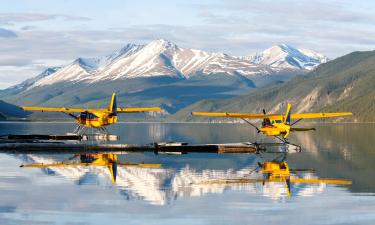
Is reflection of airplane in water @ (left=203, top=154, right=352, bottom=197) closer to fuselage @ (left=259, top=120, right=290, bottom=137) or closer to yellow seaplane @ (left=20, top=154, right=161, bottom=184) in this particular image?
yellow seaplane @ (left=20, top=154, right=161, bottom=184)

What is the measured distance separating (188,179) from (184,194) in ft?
26.4

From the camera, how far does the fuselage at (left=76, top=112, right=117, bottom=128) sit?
91.5m

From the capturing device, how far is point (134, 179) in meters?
47.9

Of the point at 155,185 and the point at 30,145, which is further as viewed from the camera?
the point at 30,145

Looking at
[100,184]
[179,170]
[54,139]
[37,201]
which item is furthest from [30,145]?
[37,201]

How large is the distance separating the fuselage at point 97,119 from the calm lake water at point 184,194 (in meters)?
28.5

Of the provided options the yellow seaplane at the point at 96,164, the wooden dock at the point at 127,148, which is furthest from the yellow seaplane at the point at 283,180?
the wooden dock at the point at 127,148

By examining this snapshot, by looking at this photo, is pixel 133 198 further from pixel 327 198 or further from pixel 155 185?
pixel 327 198

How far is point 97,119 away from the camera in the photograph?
92.3m

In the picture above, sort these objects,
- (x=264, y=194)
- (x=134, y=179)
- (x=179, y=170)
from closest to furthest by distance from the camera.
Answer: (x=264, y=194)
(x=134, y=179)
(x=179, y=170)

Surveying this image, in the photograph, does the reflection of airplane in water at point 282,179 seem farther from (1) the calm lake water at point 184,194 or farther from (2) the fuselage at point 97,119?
(2) the fuselage at point 97,119

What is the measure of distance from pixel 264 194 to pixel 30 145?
39632 mm

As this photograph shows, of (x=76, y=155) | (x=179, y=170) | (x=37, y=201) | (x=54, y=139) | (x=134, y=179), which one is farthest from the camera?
(x=54, y=139)

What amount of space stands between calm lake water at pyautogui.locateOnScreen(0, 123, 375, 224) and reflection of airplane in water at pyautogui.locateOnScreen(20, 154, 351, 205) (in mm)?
60
